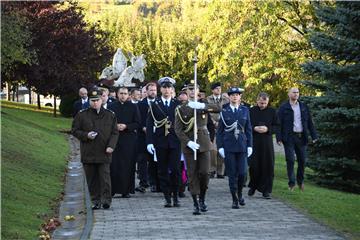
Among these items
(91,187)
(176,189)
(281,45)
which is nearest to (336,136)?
(176,189)

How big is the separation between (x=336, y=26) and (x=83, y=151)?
336 inches

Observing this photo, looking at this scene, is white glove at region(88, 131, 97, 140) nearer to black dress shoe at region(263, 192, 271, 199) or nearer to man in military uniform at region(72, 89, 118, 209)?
man in military uniform at region(72, 89, 118, 209)

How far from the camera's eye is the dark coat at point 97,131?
44.5ft

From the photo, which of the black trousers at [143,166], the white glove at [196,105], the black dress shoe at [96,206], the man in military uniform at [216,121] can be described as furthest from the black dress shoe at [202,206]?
the man in military uniform at [216,121]

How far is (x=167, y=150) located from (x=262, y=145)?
2.38m

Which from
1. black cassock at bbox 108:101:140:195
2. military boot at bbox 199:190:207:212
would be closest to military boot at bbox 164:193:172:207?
military boot at bbox 199:190:207:212

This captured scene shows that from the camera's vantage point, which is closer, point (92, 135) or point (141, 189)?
point (92, 135)

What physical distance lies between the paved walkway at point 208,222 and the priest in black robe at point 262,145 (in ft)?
2.03

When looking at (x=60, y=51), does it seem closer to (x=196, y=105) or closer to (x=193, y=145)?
(x=196, y=105)

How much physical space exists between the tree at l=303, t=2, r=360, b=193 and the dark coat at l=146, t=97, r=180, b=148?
564 centimetres

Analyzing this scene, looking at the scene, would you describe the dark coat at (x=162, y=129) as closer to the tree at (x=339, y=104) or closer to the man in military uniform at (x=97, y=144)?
the man in military uniform at (x=97, y=144)

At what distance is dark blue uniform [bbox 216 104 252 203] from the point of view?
45.5 feet

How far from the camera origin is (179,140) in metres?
13.9

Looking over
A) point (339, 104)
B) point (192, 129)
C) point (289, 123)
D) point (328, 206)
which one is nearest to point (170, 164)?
point (192, 129)
